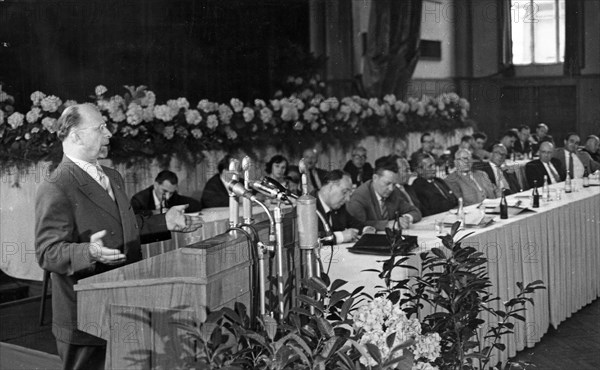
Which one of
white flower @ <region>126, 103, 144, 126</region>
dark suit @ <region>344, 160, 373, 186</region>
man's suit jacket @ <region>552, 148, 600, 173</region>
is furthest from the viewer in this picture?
dark suit @ <region>344, 160, 373, 186</region>

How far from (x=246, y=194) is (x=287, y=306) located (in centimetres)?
37

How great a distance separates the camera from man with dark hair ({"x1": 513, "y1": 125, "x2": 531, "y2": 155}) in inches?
416

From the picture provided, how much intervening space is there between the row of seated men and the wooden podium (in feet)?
7.01

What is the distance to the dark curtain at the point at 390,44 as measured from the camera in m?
10.4

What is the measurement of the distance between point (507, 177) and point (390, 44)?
110 inches

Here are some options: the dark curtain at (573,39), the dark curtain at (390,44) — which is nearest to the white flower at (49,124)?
the dark curtain at (390,44)

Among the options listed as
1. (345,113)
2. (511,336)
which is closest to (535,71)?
(345,113)

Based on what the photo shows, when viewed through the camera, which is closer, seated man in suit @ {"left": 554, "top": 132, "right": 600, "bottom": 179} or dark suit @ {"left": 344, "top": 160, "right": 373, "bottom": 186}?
seated man in suit @ {"left": 554, "top": 132, "right": 600, "bottom": 179}


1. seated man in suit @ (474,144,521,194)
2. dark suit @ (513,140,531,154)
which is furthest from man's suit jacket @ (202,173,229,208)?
dark suit @ (513,140,531,154)

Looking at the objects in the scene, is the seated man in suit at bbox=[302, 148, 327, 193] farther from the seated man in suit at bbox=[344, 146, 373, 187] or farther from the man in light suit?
the man in light suit

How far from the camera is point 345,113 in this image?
27.8ft

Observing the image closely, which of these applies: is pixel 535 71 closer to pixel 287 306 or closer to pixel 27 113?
pixel 27 113

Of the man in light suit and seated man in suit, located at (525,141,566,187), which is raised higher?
the man in light suit

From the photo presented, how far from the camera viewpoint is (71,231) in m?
2.62
